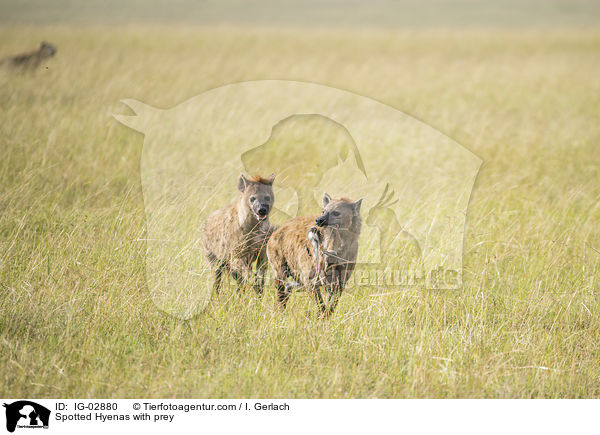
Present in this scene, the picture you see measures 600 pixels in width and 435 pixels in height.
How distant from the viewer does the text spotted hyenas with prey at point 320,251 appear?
3.72 metres

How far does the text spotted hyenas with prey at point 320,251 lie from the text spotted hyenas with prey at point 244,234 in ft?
0.53

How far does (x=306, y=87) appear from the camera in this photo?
12.6 meters

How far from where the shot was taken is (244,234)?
14.2ft

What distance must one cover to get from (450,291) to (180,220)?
92.5 inches

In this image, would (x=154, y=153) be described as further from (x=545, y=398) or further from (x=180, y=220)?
(x=545, y=398)

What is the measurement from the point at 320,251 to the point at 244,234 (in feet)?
2.50

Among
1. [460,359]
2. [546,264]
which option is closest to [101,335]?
[460,359]

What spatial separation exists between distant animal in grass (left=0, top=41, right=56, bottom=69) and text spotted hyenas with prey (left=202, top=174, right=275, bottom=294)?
9.21 meters

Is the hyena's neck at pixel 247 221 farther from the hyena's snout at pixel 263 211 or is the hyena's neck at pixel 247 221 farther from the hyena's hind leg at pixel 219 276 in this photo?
the hyena's hind leg at pixel 219 276

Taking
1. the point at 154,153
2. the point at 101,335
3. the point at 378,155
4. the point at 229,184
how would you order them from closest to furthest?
the point at 101,335, the point at 229,184, the point at 154,153, the point at 378,155

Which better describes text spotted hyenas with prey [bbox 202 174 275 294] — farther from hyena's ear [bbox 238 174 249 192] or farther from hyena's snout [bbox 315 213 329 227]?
hyena's snout [bbox 315 213 329 227]

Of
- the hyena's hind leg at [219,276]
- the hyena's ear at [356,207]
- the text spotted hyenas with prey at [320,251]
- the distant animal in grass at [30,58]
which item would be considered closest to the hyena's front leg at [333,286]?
the text spotted hyenas with prey at [320,251]
